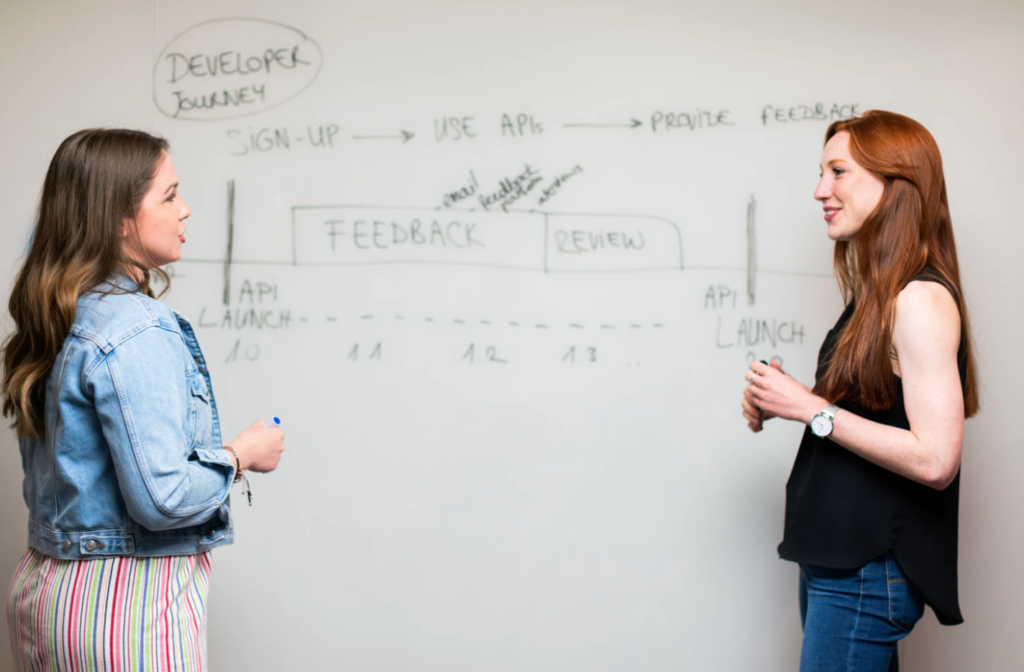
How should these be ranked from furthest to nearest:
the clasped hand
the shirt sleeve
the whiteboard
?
1. the whiteboard
2. the clasped hand
3. the shirt sleeve

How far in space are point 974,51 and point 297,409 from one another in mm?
1727

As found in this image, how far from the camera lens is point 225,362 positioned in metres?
1.77

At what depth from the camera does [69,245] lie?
0.98 metres

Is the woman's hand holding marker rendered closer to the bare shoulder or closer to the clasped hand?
the clasped hand

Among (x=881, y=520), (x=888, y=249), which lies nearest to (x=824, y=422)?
(x=881, y=520)

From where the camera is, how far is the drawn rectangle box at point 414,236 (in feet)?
5.66

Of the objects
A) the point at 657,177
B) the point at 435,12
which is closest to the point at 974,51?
the point at 657,177

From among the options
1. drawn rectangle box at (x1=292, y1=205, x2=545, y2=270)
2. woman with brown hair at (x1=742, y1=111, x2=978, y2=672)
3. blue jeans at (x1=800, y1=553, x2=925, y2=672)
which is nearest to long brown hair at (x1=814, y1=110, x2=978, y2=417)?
woman with brown hair at (x1=742, y1=111, x2=978, y2=672)

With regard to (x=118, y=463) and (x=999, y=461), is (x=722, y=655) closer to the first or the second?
(x=999, y=461)

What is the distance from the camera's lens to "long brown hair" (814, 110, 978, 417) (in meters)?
1.12

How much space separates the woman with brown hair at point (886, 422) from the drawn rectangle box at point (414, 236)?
0.71 meters

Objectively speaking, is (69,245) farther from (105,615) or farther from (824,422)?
(824,422)

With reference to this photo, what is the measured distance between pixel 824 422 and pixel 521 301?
2.53 ft

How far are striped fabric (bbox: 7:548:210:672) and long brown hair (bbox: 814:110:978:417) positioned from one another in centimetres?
102
